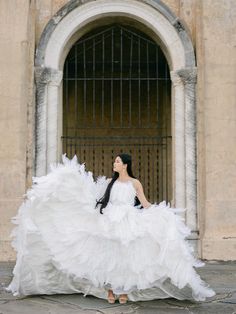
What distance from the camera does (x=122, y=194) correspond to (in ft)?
17.5

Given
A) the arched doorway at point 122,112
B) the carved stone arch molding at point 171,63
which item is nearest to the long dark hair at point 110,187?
the carved stone arch molding at point 171,63

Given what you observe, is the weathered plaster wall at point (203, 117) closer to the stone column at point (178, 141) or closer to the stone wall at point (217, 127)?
the stone wall at point (217, 127)

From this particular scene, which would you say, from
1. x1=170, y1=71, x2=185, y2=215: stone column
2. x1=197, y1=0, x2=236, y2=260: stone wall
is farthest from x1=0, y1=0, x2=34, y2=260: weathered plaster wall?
x1=197, y1=0, x2=236, y2=260: stone wall

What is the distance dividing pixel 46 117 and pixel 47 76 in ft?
2.36

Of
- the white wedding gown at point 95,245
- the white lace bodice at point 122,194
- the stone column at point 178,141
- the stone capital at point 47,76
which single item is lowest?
the white wedding gown at point 95,245

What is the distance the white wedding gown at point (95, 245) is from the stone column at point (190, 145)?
137 inches

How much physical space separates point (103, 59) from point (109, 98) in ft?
4.17

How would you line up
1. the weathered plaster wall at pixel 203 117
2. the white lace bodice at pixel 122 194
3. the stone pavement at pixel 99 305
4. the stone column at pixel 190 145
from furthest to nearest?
the stone column at pixel 190 145
the weathered plaster wall at pixel 203 117
the white lace bodice at pixel 122 194
the stone pavement at pixel 99 305

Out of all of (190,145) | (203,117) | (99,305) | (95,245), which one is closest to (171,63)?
(203,117)

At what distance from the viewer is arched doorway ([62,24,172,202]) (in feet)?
42.2

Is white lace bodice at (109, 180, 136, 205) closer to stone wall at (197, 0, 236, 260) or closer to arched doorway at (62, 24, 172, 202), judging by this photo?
stone wall at (197, 0, 236, 260)

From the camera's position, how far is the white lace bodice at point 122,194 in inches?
210

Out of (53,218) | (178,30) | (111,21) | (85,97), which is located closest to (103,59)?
(85,97)

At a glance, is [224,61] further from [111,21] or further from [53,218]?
[53,218]
